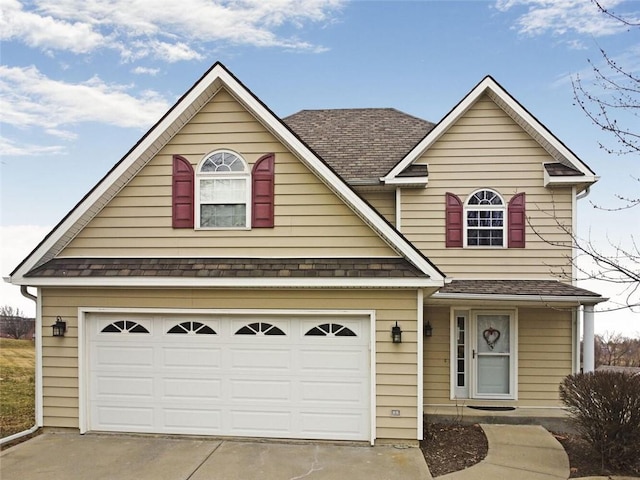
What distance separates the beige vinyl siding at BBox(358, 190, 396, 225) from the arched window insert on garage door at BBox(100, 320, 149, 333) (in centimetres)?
573

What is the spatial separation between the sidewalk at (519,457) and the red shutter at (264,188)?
488 cm

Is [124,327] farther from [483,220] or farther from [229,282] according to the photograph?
[483,220]

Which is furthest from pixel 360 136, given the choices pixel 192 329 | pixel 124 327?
pixel 124 327

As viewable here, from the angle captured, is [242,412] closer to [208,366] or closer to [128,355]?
[208,366]

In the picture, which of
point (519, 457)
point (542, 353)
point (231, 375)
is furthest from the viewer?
point (542, 353)

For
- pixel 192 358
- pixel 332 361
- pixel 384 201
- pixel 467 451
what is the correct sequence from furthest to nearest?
pixel 384 201, pixel 192 358, pixel 332 361, pixel 467 451

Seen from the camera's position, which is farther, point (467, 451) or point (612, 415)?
point (467, 451)

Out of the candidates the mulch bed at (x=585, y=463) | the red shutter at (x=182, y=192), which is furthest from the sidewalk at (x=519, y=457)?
the red shutter at (x=182, y=192)

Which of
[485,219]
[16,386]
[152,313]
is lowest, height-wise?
[16,386]

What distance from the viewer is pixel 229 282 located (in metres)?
7.34

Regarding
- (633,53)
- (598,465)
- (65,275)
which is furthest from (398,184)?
(65,275)

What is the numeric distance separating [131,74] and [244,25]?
11.8 feet

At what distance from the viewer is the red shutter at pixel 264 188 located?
7.70 m

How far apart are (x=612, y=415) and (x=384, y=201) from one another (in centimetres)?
614
